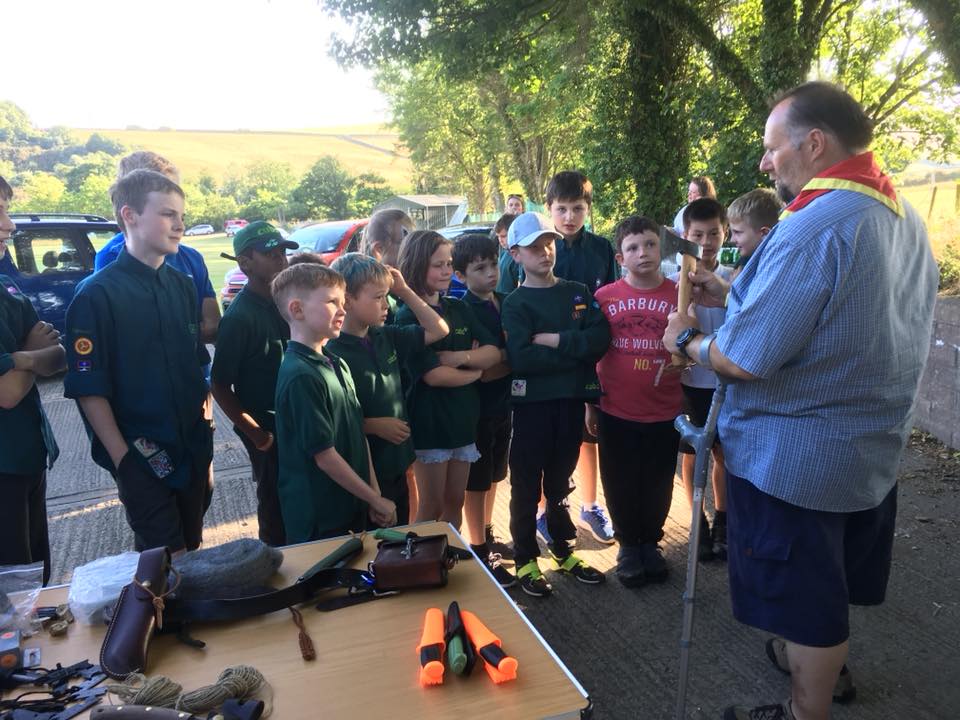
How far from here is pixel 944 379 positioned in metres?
4.98

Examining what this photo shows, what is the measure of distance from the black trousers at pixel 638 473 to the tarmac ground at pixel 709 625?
0.30 metres

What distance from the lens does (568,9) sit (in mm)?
10875

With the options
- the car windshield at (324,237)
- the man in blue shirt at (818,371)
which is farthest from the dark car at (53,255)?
the man in blue shirt at (818,371)

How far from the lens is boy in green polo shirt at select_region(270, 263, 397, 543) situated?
230cm

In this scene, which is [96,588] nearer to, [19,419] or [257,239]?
[19,419]

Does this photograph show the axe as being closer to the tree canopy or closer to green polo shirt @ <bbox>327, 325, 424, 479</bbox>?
green polo shirt @ <bbox>327, 325, 424, 479</bbox>

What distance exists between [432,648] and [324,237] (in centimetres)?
1138

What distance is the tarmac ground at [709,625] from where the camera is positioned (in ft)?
8.33

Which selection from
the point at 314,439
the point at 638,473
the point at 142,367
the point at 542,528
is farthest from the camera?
the point at 542,528

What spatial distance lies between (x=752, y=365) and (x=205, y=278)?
286cm

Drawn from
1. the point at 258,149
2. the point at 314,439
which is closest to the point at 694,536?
the point at 314,439

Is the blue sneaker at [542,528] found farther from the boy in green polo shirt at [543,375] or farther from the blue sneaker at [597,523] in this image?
the boy in green polo shirt at [543,375]

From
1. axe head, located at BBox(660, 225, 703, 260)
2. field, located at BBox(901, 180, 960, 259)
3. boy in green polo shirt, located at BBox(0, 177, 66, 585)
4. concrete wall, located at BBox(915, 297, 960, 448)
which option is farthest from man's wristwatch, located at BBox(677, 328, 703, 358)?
concrete wall, located at BBox(915, 297, 960, 448)

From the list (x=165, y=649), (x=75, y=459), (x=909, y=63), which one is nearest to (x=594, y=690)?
(x=165, y=649)
